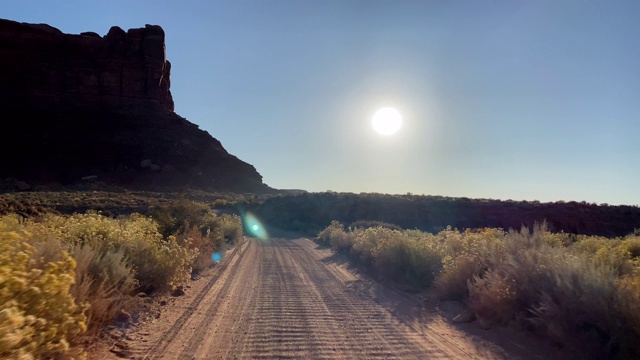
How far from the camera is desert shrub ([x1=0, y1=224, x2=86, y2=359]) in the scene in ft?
14.4

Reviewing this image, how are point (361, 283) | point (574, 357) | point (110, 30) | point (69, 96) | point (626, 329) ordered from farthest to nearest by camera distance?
point (110, 30), point (69, 96), point (361, 283), point (574, 357), point (626, 329)

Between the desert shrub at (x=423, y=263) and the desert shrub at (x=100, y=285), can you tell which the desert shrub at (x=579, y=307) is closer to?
the desert shrub at (x=423, y=263)

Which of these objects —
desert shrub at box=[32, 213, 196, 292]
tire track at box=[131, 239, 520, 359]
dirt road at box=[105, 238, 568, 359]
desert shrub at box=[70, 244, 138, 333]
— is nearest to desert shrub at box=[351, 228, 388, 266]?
dirt road at box=[105, 238, 568, 359]

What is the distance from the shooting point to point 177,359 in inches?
272

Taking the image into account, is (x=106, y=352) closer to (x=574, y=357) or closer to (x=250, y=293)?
(x=250, y=293)

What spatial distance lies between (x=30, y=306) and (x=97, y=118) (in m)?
88.5

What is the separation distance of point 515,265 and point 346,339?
382cm

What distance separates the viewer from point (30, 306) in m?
5.01

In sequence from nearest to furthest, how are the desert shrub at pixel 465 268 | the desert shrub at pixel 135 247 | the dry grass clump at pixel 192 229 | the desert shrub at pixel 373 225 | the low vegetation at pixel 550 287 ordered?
the low vegetation at pixel 550 287
the desert shrub at pixel 135 247
the desert shrub at pixel 465 268
the dry grass clump at pixel 192 229
the desert shrub at pixel 373 225

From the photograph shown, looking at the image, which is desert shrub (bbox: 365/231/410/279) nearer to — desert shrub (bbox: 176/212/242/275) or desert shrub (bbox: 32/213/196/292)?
desert shrub (bbox: 176/212/242/275)

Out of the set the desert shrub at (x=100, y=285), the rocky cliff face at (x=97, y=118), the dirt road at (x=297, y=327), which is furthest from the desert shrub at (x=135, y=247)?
the rocky cliff face at (x=97, y=118)

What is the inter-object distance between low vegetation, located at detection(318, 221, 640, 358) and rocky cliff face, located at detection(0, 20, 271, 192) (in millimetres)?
72530

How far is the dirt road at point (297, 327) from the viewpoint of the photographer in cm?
754

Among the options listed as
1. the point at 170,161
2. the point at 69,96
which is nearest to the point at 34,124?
Answer: the point at 69,96
